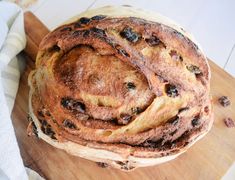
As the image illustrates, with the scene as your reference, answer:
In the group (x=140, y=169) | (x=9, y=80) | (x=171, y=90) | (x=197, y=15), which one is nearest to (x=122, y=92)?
(x=171, y=90)

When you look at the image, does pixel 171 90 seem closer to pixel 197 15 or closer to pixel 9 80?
pixel 9 80

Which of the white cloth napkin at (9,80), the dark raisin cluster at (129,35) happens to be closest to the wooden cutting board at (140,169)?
the white cloth napkin at (9,80)

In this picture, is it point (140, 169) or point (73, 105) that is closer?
point (73, 105)

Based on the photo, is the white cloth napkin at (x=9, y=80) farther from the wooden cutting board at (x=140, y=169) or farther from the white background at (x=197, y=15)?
the white background at (x=197, y=15)

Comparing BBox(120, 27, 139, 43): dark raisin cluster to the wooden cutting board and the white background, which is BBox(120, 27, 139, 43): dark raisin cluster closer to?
the wooden cutting board

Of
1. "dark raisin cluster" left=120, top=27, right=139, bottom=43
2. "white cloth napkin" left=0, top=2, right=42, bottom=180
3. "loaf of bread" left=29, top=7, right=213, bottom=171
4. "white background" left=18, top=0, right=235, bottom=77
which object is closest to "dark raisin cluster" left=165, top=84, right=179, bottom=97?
"loaf of bread" left=29, top=7, right=213, bottom=171

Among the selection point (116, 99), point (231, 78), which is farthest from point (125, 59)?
point (231, 78)
